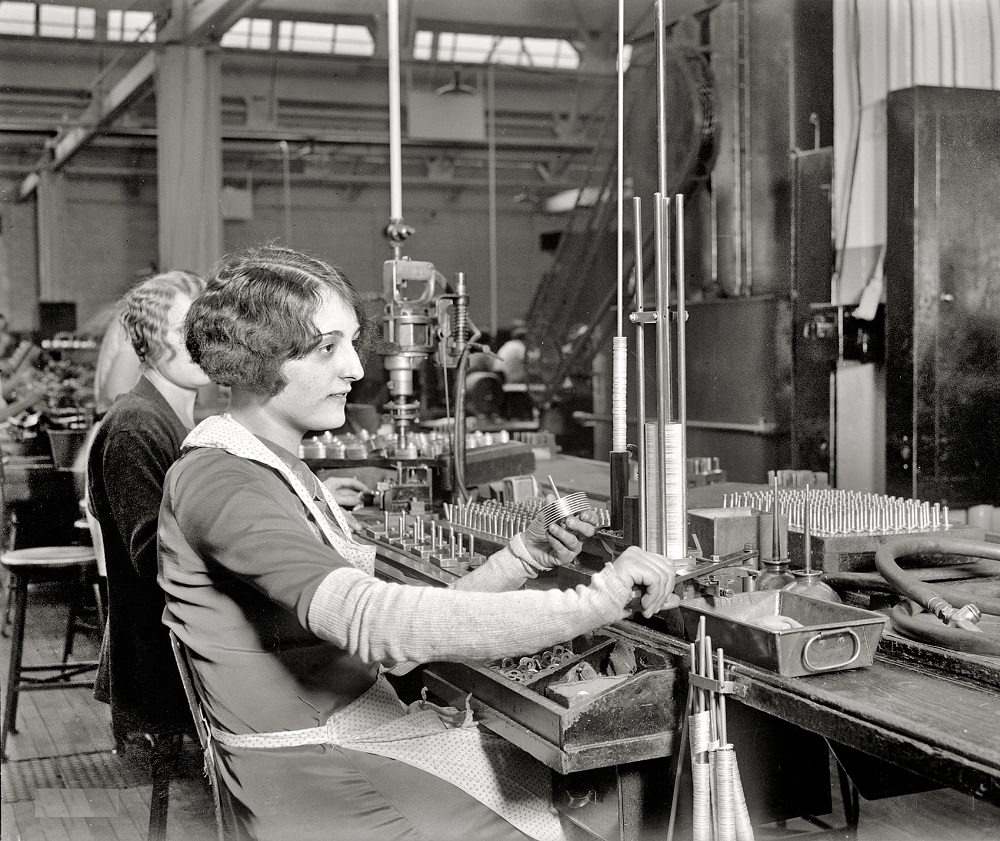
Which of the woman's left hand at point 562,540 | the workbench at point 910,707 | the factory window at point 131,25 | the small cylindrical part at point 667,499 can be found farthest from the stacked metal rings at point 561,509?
→ the factory window at point 131,25

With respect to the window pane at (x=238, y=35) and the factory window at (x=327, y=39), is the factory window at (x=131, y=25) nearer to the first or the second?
the window pane at (x=238, y=35)

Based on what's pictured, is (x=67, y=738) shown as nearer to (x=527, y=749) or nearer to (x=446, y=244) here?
(x=527, y=749)

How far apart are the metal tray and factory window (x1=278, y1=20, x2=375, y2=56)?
10185mm

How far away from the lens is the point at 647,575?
1411 mm

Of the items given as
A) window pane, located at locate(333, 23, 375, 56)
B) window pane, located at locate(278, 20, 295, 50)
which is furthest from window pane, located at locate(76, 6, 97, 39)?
window pane, located at locate(333, 23, 375, 56)

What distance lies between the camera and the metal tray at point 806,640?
1.44 m

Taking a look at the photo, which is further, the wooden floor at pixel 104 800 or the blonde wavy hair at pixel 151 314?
the wooden floor at pixel 104 800

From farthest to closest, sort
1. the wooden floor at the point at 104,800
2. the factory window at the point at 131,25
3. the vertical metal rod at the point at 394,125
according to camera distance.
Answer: the factory window at the point at 131,25 < the vertical metal rod at the point at 394,125 < the wooden floor at the point at 104,800

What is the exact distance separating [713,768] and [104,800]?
2387 mm

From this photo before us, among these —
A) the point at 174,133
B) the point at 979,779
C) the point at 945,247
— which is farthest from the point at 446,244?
the point at 979,779

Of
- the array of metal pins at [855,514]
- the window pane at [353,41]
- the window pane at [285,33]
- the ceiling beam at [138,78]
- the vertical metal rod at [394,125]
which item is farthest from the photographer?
the window pane at [353,41]

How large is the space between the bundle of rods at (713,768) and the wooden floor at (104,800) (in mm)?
933

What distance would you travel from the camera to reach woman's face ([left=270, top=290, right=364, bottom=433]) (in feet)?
5.32

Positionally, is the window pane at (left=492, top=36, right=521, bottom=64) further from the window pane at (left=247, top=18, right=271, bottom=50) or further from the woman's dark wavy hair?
the woman's dark wavy hair
